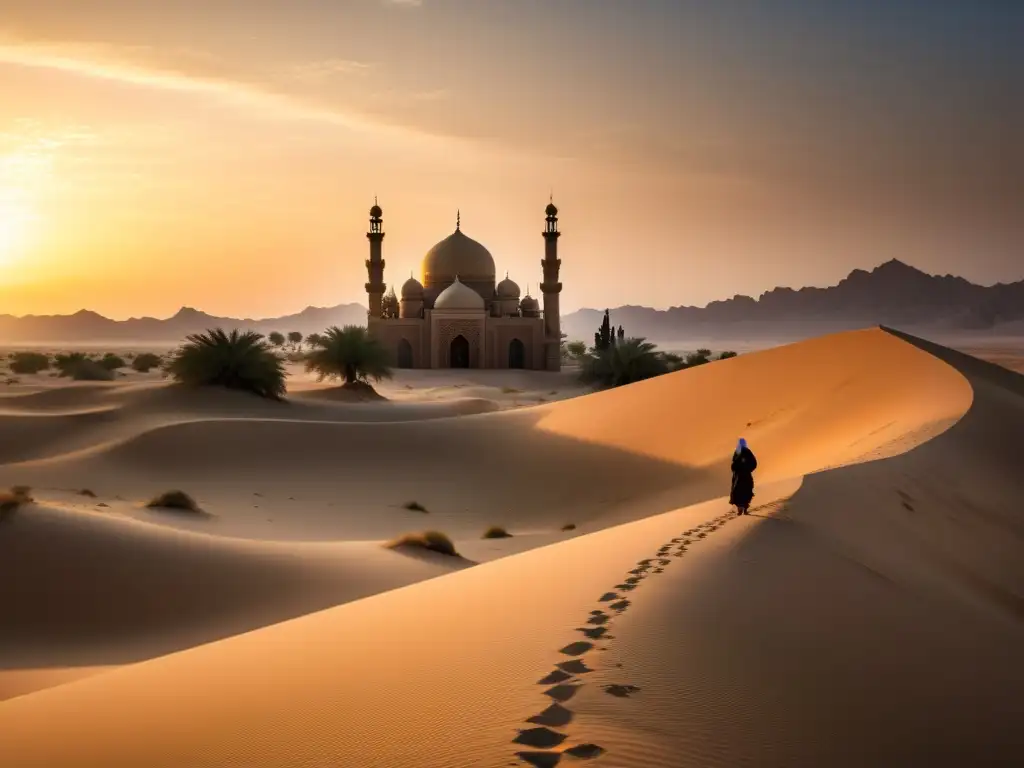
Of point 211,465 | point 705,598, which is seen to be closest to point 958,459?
point 705,598

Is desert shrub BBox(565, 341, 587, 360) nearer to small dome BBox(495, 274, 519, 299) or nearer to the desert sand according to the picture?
small dome BBox(495, 274, 519, 299)

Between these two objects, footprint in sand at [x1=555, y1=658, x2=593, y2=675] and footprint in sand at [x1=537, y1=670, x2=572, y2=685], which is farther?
footprint in sand at [x1=555, y1=658, x2=593, y2=675]

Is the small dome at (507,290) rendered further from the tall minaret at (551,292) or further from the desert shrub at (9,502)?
the desert shrub at (9,502)

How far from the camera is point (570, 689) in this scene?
4.57 metres

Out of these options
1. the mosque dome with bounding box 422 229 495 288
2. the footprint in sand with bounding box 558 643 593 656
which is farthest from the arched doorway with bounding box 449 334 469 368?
the footprint in sand with bounding box 558 643 593 656

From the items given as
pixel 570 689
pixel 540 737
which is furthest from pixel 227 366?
pixel 540 737

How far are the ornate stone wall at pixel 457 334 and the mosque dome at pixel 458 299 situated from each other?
78cm

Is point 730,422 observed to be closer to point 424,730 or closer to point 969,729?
point 969,729

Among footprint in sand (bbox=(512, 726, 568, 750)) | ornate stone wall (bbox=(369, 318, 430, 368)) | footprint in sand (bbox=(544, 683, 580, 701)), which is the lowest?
footprint in sand (bbox=(544, 683, 580, 701))

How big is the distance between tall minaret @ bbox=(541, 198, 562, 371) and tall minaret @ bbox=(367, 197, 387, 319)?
10.9 meters

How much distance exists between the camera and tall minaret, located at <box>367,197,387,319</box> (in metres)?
63.9

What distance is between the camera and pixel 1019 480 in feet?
52.2

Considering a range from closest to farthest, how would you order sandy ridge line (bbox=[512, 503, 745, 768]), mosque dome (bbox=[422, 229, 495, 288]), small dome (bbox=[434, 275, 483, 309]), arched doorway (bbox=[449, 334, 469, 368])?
sandy ridge line (bbox=[512, 503, 745, 768]), small dome (bbox=[434, 275, 483, 309]), arched doorway (bbox=[449, 334, 469, 368]), mosque dome (bbox=[422, 229, 495, 288])

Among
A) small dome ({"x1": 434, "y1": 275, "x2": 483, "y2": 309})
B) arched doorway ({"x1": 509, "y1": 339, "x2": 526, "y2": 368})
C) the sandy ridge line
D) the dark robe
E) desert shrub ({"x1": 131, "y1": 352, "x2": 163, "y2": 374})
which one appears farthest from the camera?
desert shrub ({"x1": 131, "y1": 352, "x2": 163, "y2": 374})
